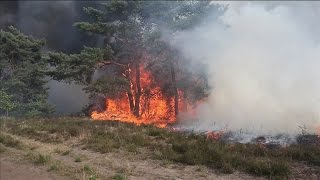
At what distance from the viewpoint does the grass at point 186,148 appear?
13820mm

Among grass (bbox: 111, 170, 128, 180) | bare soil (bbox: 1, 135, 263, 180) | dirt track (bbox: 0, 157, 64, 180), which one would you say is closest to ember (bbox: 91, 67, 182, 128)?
Result: bare soil (bbox: 1, 135, 263, 180)

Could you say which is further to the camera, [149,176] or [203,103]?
[203,103]

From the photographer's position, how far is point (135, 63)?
33.0 meters

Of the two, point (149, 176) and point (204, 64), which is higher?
point (204, 64)

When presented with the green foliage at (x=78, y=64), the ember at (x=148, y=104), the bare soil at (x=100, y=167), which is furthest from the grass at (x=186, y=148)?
the ember at (x=148, y=104)

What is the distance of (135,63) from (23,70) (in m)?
8.74

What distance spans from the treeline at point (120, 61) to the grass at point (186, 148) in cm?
820

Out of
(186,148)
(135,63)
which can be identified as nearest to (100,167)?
(186,148)

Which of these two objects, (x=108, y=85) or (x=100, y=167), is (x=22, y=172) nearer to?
(x=100, y=167)

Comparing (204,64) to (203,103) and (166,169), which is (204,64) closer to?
(203,103)

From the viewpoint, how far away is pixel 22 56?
116 ft

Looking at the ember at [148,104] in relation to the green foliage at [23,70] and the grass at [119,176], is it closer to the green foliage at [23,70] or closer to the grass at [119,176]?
the green foliage at [23,70]

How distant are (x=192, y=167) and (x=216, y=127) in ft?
36.2

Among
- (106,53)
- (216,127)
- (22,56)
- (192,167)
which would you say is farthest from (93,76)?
(192,167)
